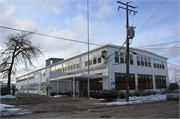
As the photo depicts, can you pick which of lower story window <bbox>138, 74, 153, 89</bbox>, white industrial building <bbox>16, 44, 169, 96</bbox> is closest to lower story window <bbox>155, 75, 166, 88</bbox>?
Answer: white industrial building <bbox>16, 44, 169, 96</bbox>

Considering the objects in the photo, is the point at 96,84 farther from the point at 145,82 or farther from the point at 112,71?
the point at 145,82

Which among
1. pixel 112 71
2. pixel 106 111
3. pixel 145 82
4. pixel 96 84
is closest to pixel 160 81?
pixel 145 82

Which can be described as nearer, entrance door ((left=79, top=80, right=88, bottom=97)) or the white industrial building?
the white industrial building

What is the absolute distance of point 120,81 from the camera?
23141 mm

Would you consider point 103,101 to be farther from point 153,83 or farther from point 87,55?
point 153,83

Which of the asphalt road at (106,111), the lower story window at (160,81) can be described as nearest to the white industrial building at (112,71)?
the lower story window at (160,81)

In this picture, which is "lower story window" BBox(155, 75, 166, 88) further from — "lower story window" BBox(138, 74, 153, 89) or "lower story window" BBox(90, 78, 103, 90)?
"lower story window" BBox(90, 78, 103, 90)

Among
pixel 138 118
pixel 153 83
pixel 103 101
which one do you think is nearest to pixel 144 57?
pixel 153 83

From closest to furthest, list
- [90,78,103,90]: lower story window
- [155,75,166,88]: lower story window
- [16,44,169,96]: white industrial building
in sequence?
[16,44,169,96]: white industrial building
[90,78,103,90]: lower story window
[155,75,166,88]: lower story window

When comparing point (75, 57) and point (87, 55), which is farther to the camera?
point (75, 57)

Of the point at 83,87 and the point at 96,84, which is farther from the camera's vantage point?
the point at 83,87

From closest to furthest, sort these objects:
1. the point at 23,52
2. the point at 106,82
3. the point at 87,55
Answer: the point at 106,82 < the point at 23,52 < the point at 87,55

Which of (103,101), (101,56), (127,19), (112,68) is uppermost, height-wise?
(127,19)

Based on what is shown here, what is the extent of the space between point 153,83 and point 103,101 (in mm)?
14751
